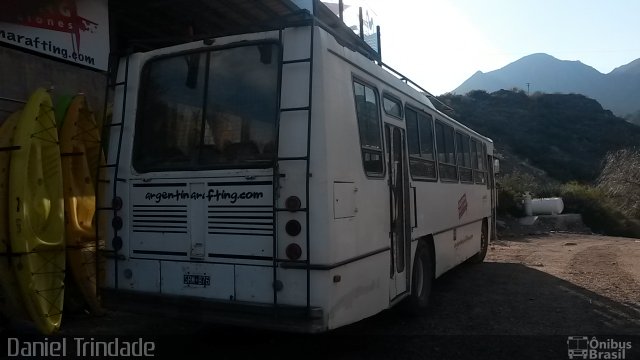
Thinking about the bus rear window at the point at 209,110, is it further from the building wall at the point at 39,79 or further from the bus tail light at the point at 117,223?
the building wall at the point at 39,79

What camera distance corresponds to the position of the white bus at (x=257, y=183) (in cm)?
482

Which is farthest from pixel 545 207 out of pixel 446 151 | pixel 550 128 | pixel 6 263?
pixel 550 128

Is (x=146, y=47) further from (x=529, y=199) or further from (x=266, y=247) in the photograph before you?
(x=529, y=199)

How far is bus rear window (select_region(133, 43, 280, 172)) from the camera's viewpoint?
17.0ft

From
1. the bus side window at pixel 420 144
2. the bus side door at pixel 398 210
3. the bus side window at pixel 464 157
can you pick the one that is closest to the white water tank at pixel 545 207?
the bus side window at pixel 464 157

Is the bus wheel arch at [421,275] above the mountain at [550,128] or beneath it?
beneath

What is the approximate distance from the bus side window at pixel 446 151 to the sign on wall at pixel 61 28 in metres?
5.76

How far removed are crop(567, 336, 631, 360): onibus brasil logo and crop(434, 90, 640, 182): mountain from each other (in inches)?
1994

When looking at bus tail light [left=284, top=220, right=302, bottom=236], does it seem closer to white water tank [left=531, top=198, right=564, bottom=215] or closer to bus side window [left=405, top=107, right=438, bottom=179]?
bus side window [left=405, top=107, right=438, bottom=179]

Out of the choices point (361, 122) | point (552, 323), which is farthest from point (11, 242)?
point (552, 323)

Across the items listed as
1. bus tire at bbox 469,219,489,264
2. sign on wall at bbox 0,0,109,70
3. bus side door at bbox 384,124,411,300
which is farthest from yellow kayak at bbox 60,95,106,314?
bus tire at bbox 469,219,489,264

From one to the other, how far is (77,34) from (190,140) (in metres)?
4.86

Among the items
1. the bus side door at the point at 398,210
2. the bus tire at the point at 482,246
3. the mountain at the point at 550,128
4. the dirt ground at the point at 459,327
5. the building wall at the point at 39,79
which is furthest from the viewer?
the mountain at the point at 550,128

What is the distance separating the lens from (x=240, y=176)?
5.06m
